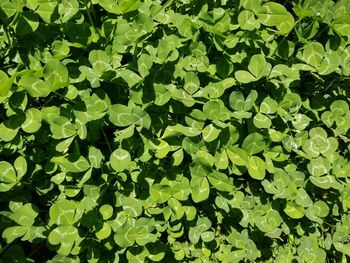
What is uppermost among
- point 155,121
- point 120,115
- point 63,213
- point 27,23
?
point 27,23

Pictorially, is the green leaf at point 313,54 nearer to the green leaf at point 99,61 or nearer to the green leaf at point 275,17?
the green leaf at point 275,17

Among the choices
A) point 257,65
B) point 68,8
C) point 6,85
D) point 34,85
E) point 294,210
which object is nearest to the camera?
point 6,85

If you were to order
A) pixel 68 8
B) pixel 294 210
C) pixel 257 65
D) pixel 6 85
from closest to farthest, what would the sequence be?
pixel 6 85
pixel 68 8
pixel 257 65
pixel 294 210

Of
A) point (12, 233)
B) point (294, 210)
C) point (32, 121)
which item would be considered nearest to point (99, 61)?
point (32, 121)

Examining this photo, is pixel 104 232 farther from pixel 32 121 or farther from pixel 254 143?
pixel 254 143

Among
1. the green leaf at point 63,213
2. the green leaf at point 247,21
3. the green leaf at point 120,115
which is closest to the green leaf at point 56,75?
the green leaf at point 120,115

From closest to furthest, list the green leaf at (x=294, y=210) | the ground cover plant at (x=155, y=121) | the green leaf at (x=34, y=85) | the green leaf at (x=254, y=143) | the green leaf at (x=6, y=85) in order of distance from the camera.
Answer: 1. the green leaf at (x=6, y=85)
2. the green leaf at (x=34, y=85)
3. the ground cover plant at (x=155, y=121)
4. the green leaf at (x=254, y=143)
5. the green leaf at (x=294, y=210)

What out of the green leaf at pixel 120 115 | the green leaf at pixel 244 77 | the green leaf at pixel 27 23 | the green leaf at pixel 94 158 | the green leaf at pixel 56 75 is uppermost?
the green leaf at pixel 27 23

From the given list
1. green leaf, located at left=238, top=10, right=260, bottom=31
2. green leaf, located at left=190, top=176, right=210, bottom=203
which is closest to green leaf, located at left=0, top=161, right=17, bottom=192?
green leaf, located at left=190, top=176, right=210, bottom=203
